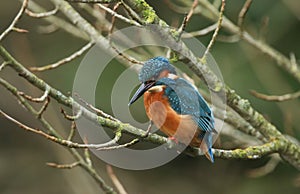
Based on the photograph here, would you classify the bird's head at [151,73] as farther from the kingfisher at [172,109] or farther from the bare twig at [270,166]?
the bare twig at [270,166]

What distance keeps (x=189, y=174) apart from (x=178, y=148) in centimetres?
440

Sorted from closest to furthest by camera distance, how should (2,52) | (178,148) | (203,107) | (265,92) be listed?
(2,52)
(178,148)
(203,107)
(265,92)

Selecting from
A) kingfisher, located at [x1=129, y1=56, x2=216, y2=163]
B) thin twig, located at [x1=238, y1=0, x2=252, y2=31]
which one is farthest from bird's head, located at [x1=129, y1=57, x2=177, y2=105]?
thin twig, located at [x1=238, y1=0, x2=252, y2=31]

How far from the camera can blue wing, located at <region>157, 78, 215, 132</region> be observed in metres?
2.64

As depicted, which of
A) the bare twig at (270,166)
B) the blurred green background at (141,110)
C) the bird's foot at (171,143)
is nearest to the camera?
the bird's foot at (171,143)

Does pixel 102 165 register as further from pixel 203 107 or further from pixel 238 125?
pixel 203 107

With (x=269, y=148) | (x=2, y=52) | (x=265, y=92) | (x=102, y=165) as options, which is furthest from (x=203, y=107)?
(x=102, y=165)

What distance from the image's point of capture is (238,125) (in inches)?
128

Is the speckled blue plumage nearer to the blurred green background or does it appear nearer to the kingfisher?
the kingfisher

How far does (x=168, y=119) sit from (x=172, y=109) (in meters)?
0.05

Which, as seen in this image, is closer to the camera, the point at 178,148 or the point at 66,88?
the point at 178,148

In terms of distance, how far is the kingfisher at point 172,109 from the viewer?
2582mm

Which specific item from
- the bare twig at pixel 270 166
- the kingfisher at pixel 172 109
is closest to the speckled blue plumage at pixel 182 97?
the kingfisher at pixel 172 109

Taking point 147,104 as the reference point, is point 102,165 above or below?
below
